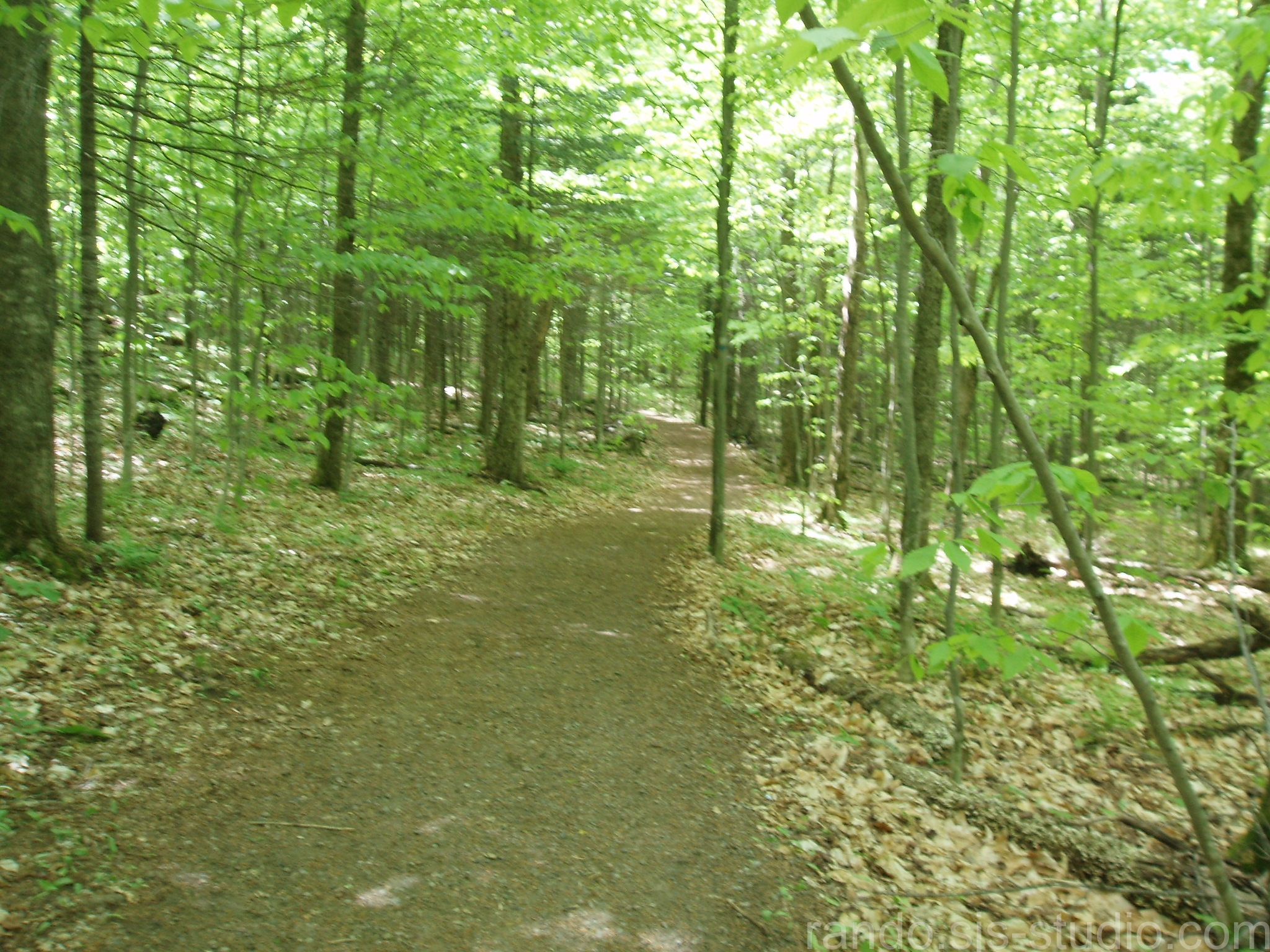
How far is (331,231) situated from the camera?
8188mm

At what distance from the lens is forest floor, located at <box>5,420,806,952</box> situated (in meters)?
3.38

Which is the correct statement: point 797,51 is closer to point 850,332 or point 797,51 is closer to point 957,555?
point 957,555

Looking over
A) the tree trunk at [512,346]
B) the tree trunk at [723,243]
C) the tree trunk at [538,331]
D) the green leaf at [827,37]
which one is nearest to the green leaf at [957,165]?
the green leaf at [827,37]

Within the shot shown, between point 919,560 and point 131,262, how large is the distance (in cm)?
824

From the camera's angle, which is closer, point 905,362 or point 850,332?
point 905,362

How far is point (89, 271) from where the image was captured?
588 centimetres

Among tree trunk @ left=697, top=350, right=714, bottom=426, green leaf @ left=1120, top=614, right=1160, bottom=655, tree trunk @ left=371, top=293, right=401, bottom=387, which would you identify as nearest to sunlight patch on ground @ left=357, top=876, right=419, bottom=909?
green leaf @ left=1120, top=614, right=1160, bottom=655

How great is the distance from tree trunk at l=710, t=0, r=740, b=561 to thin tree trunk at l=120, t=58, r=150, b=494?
6.20m

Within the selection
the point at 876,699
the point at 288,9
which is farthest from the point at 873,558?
the point at 876,699

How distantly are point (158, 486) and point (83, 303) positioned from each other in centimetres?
428

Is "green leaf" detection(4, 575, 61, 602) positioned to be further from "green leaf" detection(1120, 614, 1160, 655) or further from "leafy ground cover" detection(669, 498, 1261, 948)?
"green leaf" detection(1120, 614, 1160, 655)

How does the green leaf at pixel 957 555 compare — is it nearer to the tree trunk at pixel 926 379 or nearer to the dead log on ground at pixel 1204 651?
the tree trunk at pixel 926 379

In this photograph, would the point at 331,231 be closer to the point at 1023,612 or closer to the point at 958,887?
the point at 958,887

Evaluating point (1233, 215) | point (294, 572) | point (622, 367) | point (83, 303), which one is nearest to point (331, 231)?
point (83, 303)
